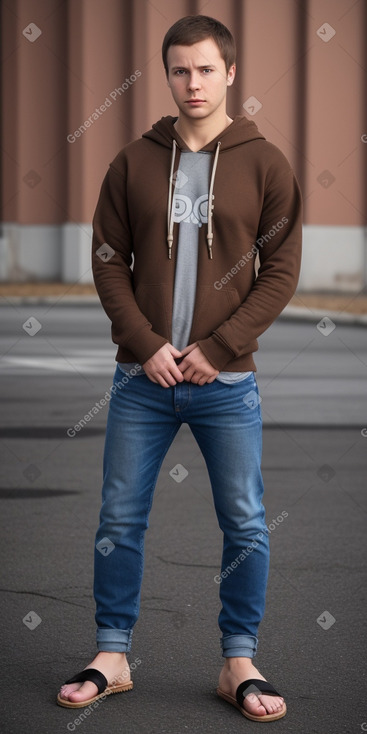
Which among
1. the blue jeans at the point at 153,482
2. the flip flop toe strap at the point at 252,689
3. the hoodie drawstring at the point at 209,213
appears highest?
the hoodie drawstring at the point at 209,213

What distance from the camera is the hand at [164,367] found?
349 centimetres

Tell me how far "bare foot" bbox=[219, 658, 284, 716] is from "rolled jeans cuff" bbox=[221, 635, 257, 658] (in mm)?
15

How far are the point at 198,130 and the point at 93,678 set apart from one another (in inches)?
64.7

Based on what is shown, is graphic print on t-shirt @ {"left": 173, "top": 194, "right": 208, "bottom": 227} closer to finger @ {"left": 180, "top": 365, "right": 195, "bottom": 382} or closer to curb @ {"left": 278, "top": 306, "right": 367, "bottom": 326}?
finger @ {"left": 180, "top": 365, "right": 195, "bottom": 382}

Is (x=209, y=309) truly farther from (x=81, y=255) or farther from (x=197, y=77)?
(x=81, y=255)

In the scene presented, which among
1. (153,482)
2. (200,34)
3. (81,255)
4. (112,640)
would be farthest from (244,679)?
(81,255)

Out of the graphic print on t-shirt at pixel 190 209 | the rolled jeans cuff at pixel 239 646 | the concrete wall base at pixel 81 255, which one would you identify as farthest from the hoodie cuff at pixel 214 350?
the concrete wall base at pixel 81 255

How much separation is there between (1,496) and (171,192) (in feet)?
11.3

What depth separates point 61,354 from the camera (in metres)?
14.9

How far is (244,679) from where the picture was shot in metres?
3.64

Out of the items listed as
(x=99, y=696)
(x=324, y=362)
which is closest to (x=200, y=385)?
(x=99, y=696)

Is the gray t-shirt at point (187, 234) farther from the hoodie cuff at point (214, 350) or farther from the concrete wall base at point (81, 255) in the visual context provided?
the concrete wall base at point (81, 255)

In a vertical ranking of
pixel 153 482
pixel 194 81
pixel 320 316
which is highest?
pixel 194 81

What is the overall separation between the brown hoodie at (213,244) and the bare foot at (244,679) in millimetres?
882
